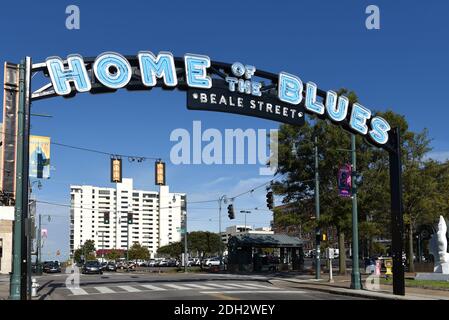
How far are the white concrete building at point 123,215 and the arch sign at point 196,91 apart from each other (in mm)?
70907

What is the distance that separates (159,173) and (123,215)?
104 meters

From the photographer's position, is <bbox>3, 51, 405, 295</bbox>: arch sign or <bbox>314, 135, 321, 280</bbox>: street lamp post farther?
<bbox>314, 135, 321, 280</bbox>: street lamp post

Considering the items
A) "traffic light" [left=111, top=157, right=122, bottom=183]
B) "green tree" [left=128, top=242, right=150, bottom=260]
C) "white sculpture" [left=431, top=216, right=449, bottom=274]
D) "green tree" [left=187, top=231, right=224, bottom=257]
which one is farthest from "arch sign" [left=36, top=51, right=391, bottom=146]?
"green tree" [left=128, top=242, right=150, bottom=260]

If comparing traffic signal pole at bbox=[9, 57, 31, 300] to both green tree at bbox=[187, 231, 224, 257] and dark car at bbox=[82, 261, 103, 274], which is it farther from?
green tree at bbox=[187, 231, 224, 257]

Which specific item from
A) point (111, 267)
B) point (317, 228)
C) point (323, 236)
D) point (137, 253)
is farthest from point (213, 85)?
point (137, 253)

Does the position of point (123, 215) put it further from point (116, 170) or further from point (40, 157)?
point (116, 170)

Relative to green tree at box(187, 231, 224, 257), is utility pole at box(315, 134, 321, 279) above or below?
above

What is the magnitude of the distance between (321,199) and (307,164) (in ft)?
9.28

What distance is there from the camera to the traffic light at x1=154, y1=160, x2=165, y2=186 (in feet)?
109

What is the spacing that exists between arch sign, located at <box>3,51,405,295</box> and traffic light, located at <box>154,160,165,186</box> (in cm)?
847

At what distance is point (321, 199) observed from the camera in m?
42.4

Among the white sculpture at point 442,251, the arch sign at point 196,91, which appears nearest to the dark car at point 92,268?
the arch sign at point 196,91
